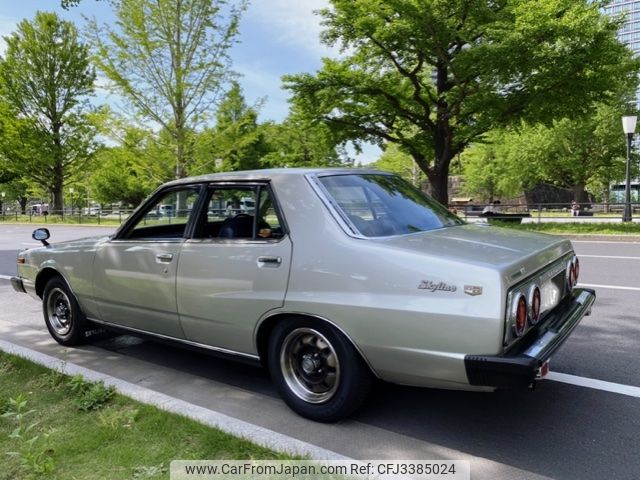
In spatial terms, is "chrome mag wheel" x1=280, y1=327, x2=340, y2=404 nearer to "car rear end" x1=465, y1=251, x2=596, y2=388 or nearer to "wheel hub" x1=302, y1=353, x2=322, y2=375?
"wheel hub" x1=302, y1=353, x2=322, y2=375

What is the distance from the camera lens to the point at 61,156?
36.6 meters

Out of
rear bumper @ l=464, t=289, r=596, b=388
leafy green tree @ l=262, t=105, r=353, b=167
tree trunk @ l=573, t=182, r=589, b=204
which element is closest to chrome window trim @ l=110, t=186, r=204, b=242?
rear bumper @ l=464, t=289, r=596, b=388

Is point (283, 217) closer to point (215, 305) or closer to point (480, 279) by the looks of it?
point (215, 305)

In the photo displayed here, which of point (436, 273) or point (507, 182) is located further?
point (507, 182)

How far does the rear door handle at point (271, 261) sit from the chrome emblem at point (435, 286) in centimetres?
100

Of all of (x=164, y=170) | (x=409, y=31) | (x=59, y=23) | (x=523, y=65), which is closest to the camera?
(x=523, y=65)

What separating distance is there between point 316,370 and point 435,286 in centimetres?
103

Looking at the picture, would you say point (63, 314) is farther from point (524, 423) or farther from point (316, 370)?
point (524, 423)

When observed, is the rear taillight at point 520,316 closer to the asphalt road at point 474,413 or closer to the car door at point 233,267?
the asphalt road at point 474,413

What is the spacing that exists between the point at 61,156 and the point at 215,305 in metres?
37.7

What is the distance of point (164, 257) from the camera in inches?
160

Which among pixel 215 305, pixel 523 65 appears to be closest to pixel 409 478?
pixel 215 305

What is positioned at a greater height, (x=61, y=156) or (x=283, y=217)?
(x=61, y=156)

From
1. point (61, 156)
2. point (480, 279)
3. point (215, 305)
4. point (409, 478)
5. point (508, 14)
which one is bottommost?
point (409, 478)
